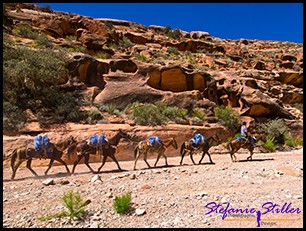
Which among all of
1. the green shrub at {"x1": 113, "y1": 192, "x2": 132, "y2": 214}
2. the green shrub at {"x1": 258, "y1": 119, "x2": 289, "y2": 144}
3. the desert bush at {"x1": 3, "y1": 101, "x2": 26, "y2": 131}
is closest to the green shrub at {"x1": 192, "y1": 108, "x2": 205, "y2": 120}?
the green shrub at {"x1": 258, "y1": 119, "x2": 289, "y2": 144}

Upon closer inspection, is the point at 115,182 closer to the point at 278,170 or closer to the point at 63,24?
the point at 278,170

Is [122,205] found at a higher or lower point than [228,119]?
lower

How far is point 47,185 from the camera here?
7.60 meters

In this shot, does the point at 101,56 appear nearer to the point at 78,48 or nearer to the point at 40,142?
the point at 78,48

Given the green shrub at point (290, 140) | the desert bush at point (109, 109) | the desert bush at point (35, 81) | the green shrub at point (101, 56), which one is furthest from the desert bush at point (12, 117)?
the green shrub at point (290, 140)

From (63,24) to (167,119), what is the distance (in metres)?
24.0

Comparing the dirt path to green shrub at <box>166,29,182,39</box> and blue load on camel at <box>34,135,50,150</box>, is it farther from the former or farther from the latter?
green shrub at <box>166,29,182,39</box>

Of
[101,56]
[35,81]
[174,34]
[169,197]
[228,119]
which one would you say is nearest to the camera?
[169,197]

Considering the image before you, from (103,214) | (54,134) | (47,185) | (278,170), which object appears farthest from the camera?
(54,134)

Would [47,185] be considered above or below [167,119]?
below

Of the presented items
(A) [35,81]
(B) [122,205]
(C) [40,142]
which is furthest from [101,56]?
(B) [122,205]

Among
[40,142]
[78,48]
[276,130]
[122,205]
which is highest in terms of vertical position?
[78,48]

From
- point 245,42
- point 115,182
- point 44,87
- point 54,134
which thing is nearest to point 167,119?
point 54,134

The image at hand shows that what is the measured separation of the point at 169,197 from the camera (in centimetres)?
621
